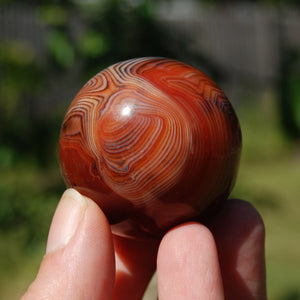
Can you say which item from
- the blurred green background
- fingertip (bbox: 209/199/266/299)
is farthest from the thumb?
the blurred green background

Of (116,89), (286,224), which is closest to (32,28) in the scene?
(286,224)

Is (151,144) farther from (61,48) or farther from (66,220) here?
(61,48)

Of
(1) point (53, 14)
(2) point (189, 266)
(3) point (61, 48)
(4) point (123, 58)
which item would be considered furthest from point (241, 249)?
(1) point (53, 14)

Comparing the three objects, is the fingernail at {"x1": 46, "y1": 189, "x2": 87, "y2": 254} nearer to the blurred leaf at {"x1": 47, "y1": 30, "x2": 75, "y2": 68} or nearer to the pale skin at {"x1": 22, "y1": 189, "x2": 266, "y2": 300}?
the pale skin at {"x1": 22, "y1": 189, "x2": 266, "y2": 300}

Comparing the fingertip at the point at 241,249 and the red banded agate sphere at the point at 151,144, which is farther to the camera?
the fingertip at the point at 241,249

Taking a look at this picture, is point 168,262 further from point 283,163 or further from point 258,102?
point 258,102

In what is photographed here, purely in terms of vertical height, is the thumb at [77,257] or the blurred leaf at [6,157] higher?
the thumb at [77,257]

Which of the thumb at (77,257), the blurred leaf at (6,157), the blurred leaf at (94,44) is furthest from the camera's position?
the blurred leaf at (6,157)

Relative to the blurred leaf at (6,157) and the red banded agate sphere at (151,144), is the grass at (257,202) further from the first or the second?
the red banded agate sphere at (151,144)

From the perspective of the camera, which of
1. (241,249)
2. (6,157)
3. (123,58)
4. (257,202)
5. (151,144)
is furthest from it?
(257,202)

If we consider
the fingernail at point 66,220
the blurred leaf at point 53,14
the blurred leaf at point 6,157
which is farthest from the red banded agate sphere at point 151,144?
the blurred leaf at point 6,157
